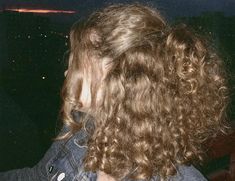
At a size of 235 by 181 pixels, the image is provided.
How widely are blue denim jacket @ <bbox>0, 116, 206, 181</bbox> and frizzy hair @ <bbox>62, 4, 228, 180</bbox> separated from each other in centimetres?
3

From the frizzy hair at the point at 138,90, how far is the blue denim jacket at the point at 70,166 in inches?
1.0

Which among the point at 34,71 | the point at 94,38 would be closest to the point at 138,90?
the point at 94,38

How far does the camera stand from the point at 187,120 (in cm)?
109

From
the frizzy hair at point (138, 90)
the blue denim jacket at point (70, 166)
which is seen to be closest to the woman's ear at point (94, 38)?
the frizzy hair at point (138, 90)

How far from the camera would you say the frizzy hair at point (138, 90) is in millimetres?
1006

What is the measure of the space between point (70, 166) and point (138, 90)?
0.94 ft

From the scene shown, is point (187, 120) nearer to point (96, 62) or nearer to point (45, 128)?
point (96, 62)

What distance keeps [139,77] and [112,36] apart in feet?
0.46

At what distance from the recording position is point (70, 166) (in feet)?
3.49

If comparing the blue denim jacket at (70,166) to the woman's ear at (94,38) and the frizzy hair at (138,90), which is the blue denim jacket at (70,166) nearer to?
the frizzy hair at (138,90)

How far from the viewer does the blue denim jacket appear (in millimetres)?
1036

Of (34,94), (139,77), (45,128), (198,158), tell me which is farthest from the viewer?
(34,94)

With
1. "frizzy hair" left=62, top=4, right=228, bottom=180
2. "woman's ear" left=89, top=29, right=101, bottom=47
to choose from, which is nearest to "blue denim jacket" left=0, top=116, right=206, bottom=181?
"frizzy hair" left=62, top=4, right=228, bottom=180

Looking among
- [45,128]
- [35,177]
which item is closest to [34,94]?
[45,128]
